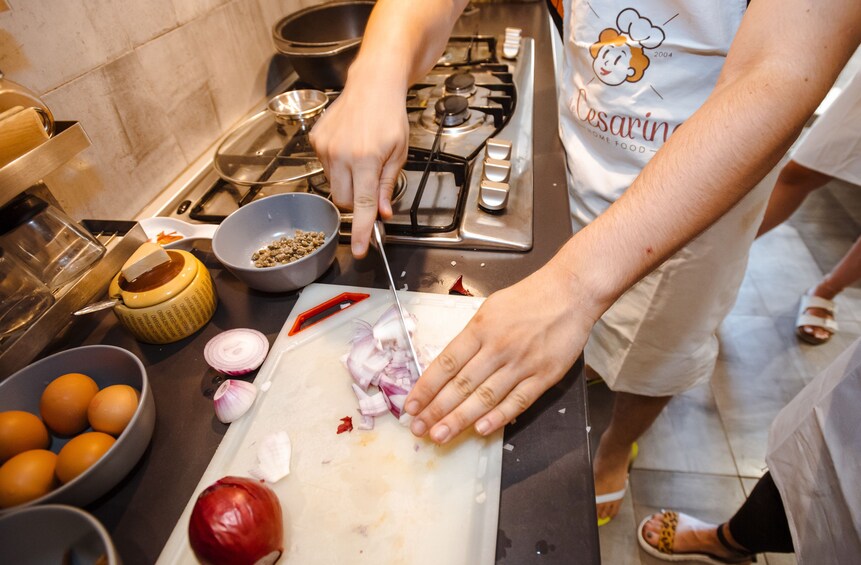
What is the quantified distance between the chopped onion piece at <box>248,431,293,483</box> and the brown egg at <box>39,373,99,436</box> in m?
0.20

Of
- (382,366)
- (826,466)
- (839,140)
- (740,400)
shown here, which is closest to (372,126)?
(382,366)

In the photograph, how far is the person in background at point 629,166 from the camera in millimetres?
486

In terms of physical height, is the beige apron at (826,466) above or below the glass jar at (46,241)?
below

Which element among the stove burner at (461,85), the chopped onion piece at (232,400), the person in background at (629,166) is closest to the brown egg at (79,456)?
the chopped onion piece at (232,400)

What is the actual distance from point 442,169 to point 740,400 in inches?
48.8

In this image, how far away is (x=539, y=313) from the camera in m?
0.50

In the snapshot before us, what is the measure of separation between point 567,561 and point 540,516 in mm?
44

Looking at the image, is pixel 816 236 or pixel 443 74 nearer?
pixel 443 74

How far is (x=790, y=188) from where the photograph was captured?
162 cm

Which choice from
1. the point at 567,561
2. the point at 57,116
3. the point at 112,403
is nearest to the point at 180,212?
the point at 57,116

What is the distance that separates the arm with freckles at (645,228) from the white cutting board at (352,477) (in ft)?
0.14

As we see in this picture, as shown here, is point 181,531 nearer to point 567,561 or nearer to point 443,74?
point 567,561

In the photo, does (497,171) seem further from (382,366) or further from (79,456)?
(79,456)

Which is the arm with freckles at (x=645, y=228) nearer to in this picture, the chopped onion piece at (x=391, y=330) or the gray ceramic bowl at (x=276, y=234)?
the chopped onion piece at (x=391, y=330)
